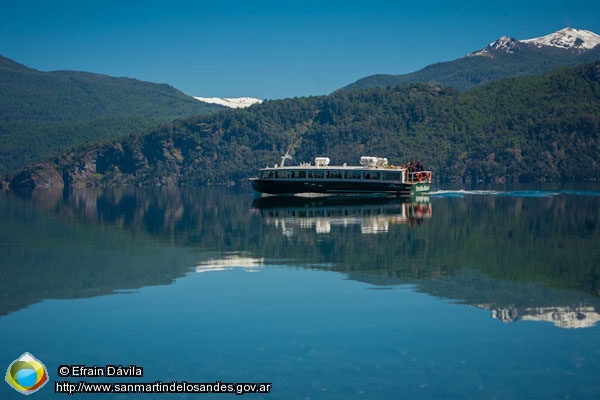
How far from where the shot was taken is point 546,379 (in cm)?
2086

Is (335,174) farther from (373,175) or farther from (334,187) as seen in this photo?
(373,175)

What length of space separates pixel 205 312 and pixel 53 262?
18.1 metres

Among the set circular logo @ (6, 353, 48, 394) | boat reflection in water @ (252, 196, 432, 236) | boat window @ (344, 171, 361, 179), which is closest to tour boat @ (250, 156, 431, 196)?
boat window @ (344, 171, 361, 179)

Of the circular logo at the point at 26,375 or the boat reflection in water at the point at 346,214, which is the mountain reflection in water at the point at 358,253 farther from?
the circular logo at the point at 26,375

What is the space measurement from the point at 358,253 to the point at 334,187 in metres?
67.8

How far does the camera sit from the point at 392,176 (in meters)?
112

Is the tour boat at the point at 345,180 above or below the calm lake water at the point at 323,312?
above

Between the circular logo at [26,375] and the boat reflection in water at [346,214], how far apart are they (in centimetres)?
3561

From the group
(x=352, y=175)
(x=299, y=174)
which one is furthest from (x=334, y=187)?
(x=299, y=174)

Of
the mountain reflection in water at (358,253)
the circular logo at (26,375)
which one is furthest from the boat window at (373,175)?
the circular logo at (26,375)

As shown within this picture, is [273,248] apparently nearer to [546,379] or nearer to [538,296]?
[538,296]

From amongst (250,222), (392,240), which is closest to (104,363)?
(392,240)

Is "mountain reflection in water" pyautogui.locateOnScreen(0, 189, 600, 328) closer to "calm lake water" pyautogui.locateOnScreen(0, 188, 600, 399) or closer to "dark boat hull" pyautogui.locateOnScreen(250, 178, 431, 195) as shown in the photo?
"calm lake water" pyautogui.locateOnScreen(0, 188, 600, 399)

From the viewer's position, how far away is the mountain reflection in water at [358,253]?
32750mm
